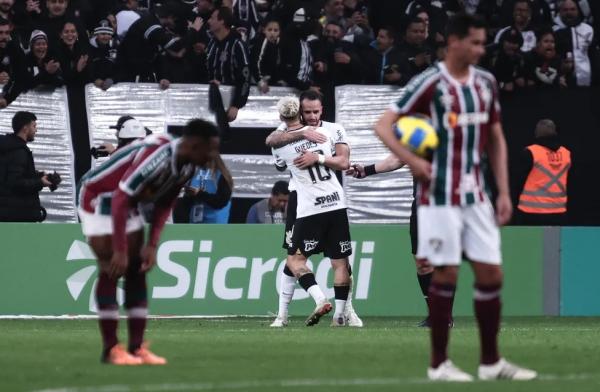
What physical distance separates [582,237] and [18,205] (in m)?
7.29

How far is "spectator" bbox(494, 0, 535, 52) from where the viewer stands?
22533 mm

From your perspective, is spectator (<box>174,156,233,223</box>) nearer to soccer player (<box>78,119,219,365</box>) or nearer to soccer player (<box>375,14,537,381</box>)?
soccer player (<box>78,119,219,365</box>)

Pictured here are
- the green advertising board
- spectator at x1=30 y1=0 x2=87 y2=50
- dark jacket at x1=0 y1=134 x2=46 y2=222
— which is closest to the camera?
dark jacket at x1=0 y1=134 x2=46 y2=222

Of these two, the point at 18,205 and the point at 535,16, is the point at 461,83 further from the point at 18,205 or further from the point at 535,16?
the point at 535,16

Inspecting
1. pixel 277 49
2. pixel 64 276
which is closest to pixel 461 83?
pixel 64 276

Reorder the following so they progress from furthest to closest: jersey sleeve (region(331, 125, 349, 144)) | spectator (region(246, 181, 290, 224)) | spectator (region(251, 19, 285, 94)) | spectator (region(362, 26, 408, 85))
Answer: spectator (region(362, 26, 408, 85))
spectator (region(251, 19, 285, 94))
spectator (region(246, 181, 290, 224))
jersey sleeve (region(331, 125, 349, 144))

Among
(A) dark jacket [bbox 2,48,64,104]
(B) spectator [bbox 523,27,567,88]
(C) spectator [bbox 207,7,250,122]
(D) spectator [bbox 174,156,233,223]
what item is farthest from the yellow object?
(B) spectator [bbox 523,27,567,88]

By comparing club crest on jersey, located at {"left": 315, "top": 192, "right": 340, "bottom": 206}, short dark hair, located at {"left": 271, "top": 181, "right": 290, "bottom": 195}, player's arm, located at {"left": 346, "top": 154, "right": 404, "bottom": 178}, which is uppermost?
player's arm, located at {"left": 346, "top": 154, "right": 404, "bottom": 178}

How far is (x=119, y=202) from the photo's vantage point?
32.8ft

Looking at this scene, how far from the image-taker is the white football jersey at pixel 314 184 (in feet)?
52.4

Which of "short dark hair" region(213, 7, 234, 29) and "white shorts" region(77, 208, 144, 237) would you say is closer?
"white shorts" region(77, 208, 144, 237)

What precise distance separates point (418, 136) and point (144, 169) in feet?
6.45

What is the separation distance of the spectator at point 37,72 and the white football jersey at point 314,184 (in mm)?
4552

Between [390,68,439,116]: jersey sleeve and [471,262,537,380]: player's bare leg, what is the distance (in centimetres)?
101
